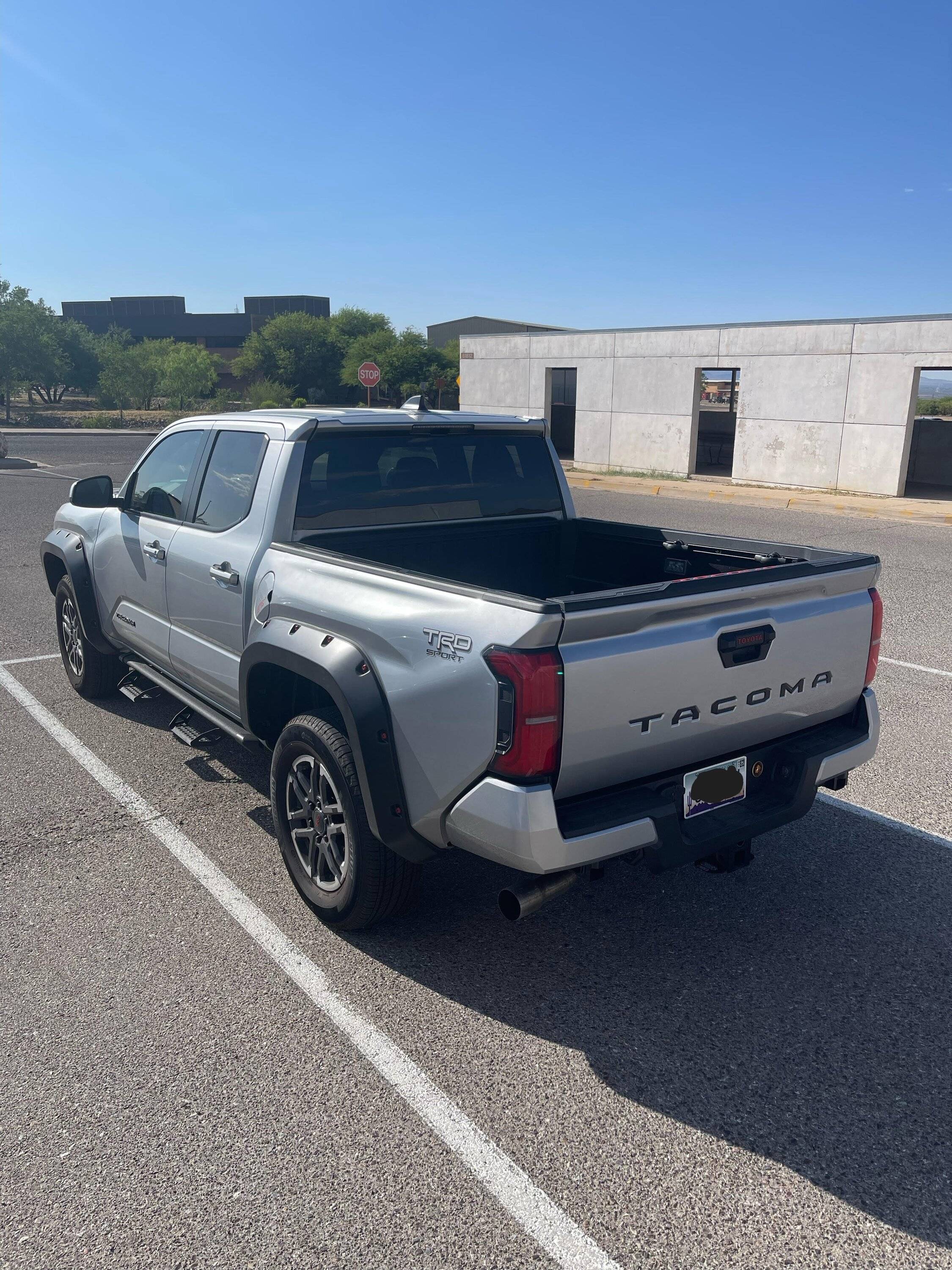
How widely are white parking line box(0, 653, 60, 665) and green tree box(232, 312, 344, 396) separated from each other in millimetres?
73459

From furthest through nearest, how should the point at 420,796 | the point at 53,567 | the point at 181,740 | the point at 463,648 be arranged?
1. the point at 53,567
2. the point at 181,740
3. the point at 420,796
4. the point at 463,648

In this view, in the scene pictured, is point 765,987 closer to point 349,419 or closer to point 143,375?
point 349,419

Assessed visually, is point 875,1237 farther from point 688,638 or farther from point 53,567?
point 53,567

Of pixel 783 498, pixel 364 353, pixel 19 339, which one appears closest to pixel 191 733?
pixel 783 498

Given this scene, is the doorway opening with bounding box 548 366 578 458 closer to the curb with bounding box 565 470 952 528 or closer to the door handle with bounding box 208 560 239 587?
the curb with bounding box 565 470 952 528

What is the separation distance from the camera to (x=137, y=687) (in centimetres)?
578

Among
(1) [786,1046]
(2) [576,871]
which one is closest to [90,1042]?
(2) [576,871]

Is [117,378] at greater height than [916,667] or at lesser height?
greater

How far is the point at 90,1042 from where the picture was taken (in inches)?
121

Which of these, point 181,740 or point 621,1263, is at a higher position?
point 181,740

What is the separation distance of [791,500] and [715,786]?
54.2 feet

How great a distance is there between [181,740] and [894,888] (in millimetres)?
3364

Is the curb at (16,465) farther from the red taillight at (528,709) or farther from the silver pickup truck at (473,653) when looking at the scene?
the red taillight at (528,709)

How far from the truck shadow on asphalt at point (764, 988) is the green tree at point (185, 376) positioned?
231 ft
